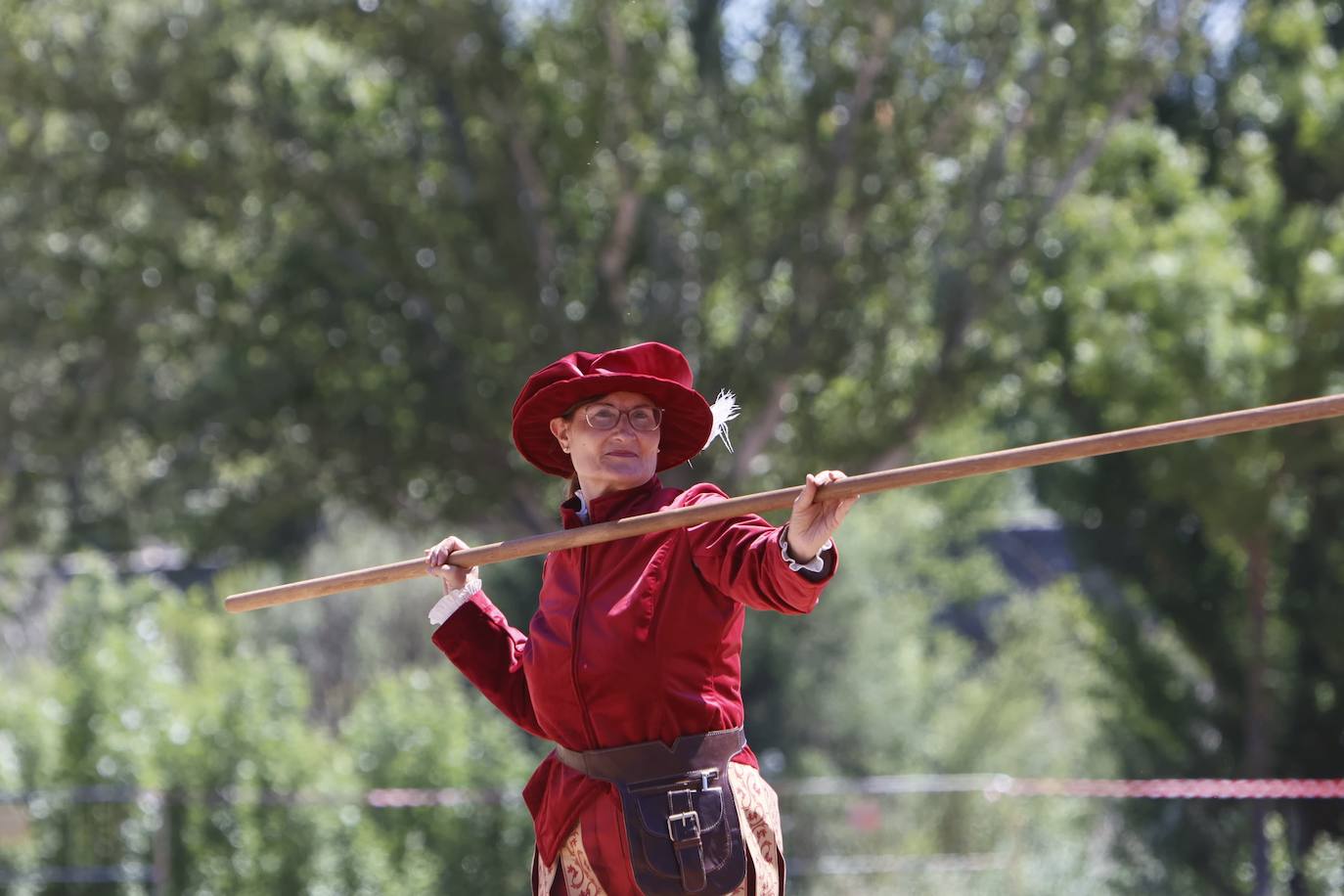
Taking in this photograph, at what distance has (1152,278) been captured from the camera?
8.44 metres

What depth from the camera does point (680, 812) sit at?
3.10 meters

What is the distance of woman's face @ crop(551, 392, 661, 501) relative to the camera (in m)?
3.34

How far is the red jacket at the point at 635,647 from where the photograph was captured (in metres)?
3.11

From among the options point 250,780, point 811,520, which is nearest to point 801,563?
point 811,520

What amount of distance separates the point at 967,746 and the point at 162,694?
241 inches

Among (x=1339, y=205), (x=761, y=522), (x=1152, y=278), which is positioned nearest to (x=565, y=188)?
(x=1152, y=278)

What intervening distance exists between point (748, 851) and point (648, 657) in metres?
0.41

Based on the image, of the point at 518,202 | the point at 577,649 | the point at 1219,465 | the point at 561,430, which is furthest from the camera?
the point at 518,202

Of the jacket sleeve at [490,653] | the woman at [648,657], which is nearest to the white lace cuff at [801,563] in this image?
the woman at [648,657]

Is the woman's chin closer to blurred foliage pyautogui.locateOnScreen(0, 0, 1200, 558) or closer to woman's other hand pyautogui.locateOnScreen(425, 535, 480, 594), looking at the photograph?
woman's other hand pyautogui.locateOnScreen(425, 535, 480, 594)

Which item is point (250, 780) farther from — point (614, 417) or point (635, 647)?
point (635, 647)

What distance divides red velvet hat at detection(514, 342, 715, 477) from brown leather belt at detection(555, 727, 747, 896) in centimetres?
62

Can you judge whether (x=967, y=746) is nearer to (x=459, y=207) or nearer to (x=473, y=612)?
(x=459, y=207)

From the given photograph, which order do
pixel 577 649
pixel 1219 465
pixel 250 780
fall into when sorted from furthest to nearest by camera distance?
pixel 250 780, pixel 1219 465, pixel 577 649
